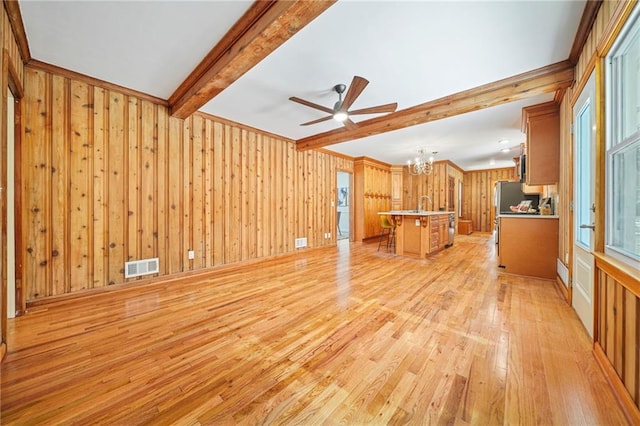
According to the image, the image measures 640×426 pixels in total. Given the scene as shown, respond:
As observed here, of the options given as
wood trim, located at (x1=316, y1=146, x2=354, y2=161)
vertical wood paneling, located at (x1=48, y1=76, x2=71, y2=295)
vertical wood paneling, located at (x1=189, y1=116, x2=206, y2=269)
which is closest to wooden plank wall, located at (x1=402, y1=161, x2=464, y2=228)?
wood trim, located at (x1=316, y1=146, x2=354, y2=161)

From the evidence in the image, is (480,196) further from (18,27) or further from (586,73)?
(18,27)

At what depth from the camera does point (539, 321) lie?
87.7 inches

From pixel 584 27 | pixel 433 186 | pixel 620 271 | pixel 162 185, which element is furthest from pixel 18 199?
pixel 433 186

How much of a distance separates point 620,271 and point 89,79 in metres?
4.95

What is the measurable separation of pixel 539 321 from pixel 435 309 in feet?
2.82

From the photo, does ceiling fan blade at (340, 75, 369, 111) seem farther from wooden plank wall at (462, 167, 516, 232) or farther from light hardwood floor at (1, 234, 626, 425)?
wooden plank wall at (462, 167, 516, 232)

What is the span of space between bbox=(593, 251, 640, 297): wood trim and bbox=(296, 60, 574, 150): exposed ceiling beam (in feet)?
6.74

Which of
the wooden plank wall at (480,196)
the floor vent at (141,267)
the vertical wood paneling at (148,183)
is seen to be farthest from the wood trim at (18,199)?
the wooden plank wall at (480,196)

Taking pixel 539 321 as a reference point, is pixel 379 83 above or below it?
above

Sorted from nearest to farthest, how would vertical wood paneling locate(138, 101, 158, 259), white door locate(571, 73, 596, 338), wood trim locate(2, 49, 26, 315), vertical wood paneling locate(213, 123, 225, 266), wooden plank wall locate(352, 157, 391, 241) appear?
white door locate(571, 73, 596, 338) → wood trim locate(2, 49, 26, 315) → vertical wood paneling locate(138, 101, 158, 259) → vertical wood paneling locate(213, 123, 225, 266) → wooden plank wall locate(352, 157, 391, 241)

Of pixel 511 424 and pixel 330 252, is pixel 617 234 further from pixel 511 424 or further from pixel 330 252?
pixel 330 252

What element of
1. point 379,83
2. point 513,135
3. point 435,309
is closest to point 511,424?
point 435,309

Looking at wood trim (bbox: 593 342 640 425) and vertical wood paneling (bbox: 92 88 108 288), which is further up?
vertical wood paneling (bbox: 92 88 108 288)

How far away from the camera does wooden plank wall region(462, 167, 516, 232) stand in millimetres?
9492
